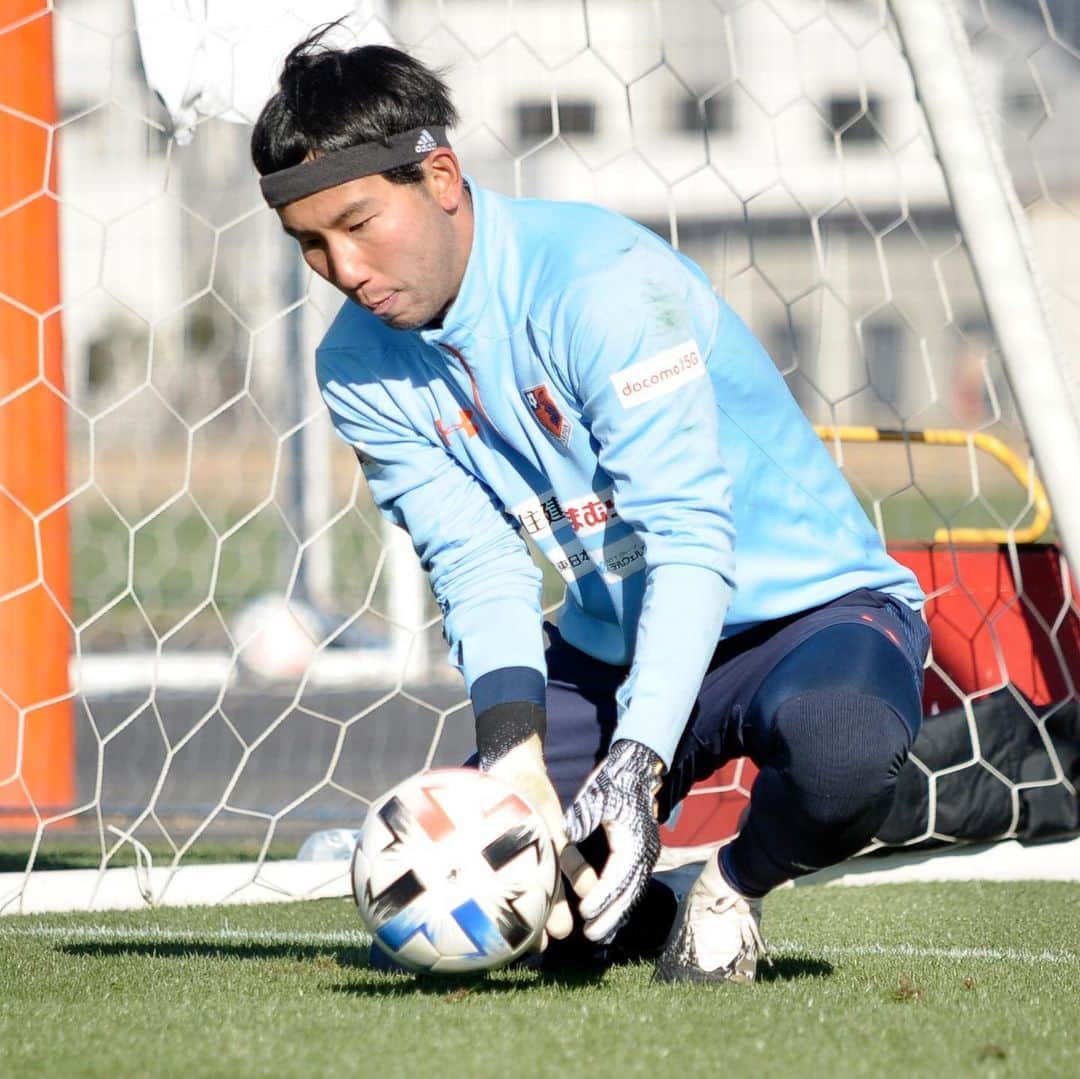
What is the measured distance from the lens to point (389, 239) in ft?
8.03

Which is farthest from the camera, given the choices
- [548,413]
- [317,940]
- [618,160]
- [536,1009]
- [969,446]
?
[618,160]

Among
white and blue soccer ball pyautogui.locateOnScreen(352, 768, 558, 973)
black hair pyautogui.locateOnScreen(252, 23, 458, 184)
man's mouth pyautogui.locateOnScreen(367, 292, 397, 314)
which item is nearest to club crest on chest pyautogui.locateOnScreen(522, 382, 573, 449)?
man's mouth pyautogui.locateOnScreen(367, 292, 397, 314)

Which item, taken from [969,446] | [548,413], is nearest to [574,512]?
[548,413]

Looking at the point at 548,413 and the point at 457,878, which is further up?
the point at 548,413

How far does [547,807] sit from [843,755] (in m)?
0.48

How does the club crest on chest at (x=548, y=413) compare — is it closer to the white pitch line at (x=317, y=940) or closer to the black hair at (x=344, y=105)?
the black hair at (x=344, y=105)

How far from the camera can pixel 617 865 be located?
89.7 inches

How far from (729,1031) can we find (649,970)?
0.63m

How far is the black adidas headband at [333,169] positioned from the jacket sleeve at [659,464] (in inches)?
13.3

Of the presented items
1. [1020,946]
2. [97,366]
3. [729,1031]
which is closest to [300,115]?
[729,1031]

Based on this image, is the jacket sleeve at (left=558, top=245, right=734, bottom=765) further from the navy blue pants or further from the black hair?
the black hair

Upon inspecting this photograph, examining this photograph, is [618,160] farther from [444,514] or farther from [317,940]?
[317,940]

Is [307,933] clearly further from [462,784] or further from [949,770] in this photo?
[949,770]

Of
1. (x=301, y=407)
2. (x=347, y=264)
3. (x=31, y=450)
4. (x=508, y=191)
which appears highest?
(x=347, y=264)
